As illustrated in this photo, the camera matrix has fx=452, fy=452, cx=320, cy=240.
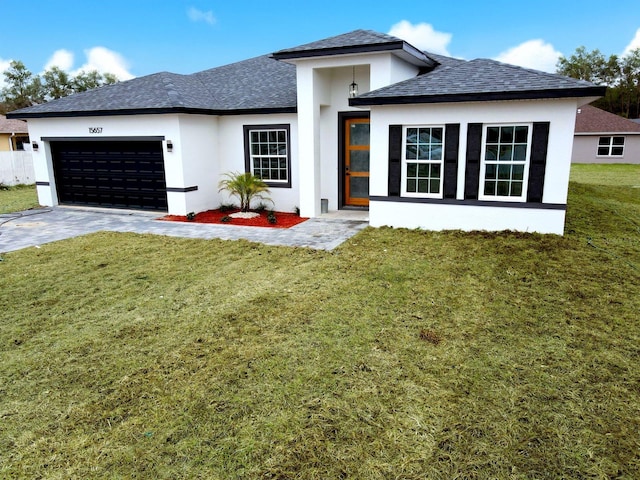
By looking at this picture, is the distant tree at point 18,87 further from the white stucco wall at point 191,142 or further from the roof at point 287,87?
the white stucco wall at point 191,142

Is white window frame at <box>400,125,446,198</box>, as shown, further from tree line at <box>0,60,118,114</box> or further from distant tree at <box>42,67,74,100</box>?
distant tree at <box>42,67,74,100</box>

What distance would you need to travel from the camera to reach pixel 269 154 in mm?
12570

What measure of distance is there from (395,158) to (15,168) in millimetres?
18402

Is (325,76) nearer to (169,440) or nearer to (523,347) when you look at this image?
(523,347)

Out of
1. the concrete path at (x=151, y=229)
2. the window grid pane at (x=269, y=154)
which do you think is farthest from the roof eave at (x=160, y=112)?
the concrete path at (x=151, y=229)

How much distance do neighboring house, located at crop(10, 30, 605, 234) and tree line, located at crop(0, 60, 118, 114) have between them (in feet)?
144

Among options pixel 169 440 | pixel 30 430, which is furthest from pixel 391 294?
pixel 30 430

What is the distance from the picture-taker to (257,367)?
4.24 m

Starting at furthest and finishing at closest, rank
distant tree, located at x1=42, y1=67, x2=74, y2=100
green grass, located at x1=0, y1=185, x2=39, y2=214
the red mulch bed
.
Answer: distant tree, located at x1=42, y1=67, x2=74, y2=100 < green grass, located at x1=0, y1=185, x2=39, y2=214 < the red mulch bed

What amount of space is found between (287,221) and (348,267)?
4.24 metres

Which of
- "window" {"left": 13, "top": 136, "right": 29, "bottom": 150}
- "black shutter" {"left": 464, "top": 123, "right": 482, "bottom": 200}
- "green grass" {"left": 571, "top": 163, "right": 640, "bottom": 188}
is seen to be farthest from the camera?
"window" {"left": 13, "top": 136, "right": 29, "bottom": 150}

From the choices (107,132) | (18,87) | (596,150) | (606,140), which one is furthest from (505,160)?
(18,87)

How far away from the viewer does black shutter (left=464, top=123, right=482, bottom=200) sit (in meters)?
9.14

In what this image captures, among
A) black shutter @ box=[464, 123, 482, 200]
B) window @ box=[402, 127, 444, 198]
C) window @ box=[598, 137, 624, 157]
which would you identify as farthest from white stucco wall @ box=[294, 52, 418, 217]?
window @ box=[598, 137, 624, 157]
